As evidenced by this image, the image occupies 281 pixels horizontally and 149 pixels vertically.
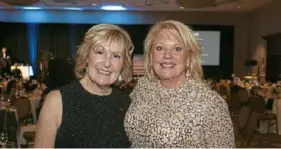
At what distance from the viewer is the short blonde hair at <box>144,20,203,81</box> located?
1974 millimetres

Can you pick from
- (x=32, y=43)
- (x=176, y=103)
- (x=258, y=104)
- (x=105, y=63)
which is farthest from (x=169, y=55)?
(x=32, y=43)

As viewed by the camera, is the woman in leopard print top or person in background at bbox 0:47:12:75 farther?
person in background at bbox 0:47:12:75

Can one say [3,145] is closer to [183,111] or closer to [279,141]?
[183,111]

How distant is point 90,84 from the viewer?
1896mm

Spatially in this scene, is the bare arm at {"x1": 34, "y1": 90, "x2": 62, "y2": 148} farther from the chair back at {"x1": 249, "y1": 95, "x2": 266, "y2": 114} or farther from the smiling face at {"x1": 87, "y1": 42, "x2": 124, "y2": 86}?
the chair back at {"x1": 249, "y1": 95, "x2": 266, "y2": 114}

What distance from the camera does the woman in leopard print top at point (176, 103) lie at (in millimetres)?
1900

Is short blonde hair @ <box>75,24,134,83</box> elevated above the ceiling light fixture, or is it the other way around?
the ceiling light fixture

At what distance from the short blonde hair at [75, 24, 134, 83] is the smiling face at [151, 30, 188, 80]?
17cm

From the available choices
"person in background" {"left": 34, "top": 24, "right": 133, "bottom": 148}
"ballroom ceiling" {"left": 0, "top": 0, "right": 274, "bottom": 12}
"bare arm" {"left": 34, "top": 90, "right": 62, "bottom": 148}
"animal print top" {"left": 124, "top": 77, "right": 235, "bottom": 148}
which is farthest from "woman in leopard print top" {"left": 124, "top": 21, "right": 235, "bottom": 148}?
"ballroom ceiling" {"left": 0, "top": 0, "right": 274, "bottom": 12}

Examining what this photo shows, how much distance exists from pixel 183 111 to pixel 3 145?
53.2 inches

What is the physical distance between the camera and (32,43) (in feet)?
60.2

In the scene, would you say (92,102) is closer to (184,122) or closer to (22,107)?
(184,122)

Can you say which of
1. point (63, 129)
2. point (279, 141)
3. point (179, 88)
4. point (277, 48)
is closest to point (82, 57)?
point (63, 129)

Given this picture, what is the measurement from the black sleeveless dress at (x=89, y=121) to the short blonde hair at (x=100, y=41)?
8cm
